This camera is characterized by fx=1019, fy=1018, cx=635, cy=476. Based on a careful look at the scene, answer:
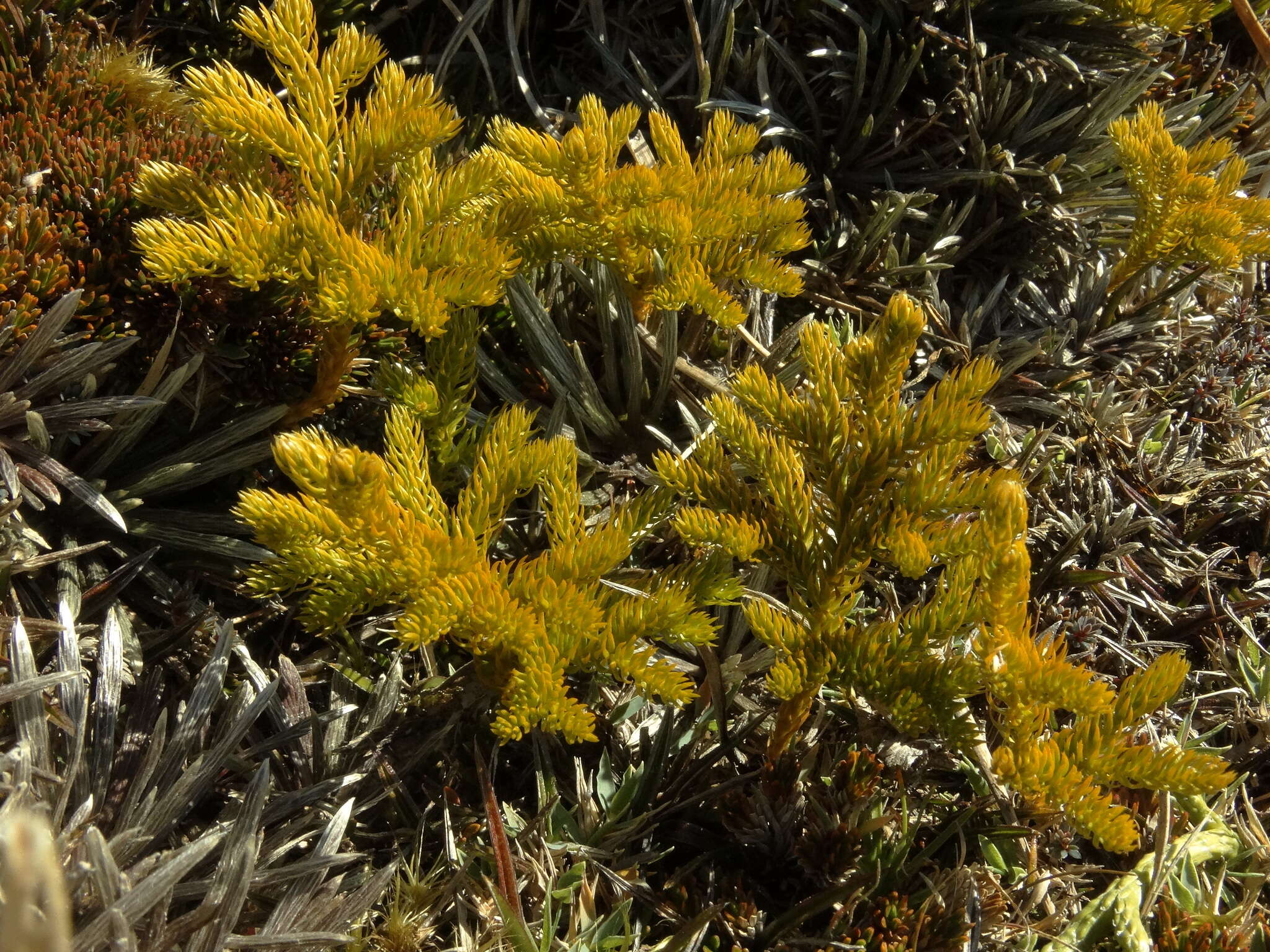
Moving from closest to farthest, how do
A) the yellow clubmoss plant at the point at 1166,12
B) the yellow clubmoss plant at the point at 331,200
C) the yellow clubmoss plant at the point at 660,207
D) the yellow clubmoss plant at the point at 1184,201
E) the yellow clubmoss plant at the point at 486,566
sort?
the yellow clubmoss plant at the point at 486,566
the yellow clubmoss plant at the point at 331,200
the yellow clubmoss plant at the point at 660,207
the yellow clubmoss plant at the point at 1184,201
the yellow clubmoss plant at the point at 1166,12

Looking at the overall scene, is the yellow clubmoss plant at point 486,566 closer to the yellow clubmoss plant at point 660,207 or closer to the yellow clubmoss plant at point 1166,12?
the yellow clubmoss plant at point 660,207

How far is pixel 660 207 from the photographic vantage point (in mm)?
1839

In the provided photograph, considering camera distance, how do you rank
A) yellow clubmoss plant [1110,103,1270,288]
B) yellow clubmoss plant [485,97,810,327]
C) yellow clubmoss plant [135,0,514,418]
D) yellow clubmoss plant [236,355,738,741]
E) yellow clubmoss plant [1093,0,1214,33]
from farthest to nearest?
yellow clubmoss plant [1093,0,1214,33] < yellow clubmoss plant [1110,103,1270,288] < yellow clubmoss plant [485,97,810,327] < yellow clubmoss plant [135,0,514,418] < yellow clubmoss plant [236,355,738,741]

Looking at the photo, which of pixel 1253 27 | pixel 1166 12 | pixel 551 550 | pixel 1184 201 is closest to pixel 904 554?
pixel 551 550

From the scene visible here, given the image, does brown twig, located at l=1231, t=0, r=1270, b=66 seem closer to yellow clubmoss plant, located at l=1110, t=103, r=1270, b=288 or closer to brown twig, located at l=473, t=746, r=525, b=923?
yellow clubmoss plant, located at l=1110, t=103, r=1270, b=288

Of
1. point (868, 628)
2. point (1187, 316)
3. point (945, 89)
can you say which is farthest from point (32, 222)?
point (1187, 316)

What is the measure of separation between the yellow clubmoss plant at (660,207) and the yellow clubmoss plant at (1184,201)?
107cm

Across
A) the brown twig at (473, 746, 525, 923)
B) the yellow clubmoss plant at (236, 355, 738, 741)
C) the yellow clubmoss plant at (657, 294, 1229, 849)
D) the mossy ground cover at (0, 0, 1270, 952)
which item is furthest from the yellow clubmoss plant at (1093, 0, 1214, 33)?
the brown twig at (473, 746, 525, 923)

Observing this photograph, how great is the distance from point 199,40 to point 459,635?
1770 millimetres

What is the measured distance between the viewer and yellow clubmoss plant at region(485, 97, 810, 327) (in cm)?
185

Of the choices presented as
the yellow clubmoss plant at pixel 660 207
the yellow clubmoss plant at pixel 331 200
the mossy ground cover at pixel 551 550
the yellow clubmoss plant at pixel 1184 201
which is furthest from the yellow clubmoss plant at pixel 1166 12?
the yellow clubmoss plant at pixel 331 200

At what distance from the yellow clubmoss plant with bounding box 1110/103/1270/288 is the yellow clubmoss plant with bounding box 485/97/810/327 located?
3.50ft

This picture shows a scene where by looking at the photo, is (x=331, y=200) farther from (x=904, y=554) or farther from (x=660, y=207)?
(x=904, y=554)

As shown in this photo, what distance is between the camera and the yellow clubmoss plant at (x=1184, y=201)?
2457mm
